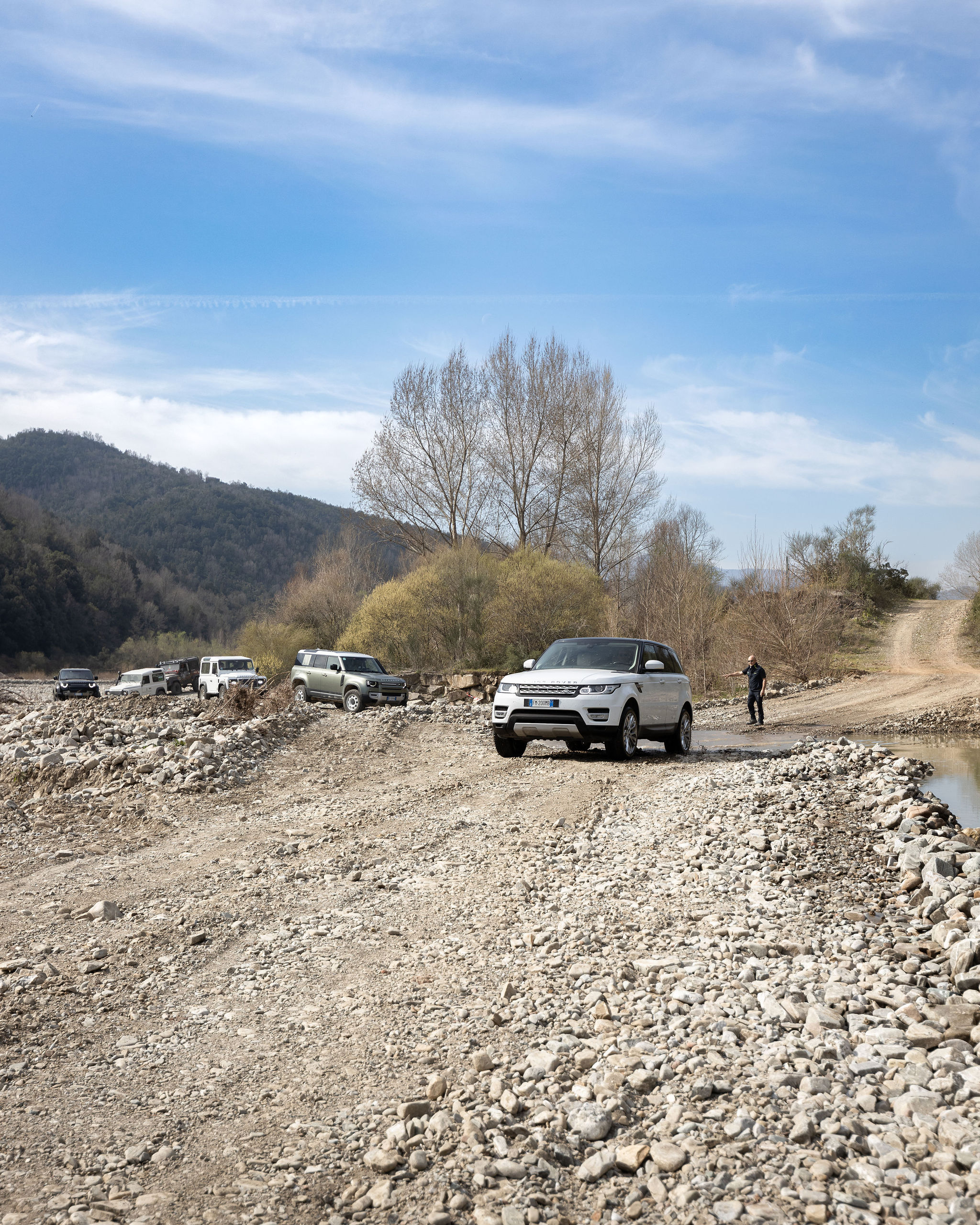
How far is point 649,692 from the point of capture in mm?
14242

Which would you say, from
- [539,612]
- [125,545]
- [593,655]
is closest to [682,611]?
[539,612]

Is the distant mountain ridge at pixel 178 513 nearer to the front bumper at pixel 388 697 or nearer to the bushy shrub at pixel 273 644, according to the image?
the bushy shrub at pixel 273 644

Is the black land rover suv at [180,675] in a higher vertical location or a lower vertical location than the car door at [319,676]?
lower

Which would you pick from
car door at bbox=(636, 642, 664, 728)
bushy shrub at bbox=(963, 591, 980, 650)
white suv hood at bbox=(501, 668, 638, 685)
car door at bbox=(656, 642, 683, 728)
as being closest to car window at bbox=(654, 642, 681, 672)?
car door at bbox=(656, 642, 683, 728)

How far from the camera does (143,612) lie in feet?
335

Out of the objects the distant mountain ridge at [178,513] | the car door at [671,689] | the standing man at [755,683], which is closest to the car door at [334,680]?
the standing man at [755,683]

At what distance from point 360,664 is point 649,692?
47.9ft

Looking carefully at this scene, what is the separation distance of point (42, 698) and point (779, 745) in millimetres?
42072

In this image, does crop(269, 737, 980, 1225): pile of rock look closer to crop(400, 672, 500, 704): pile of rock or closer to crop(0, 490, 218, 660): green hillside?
crop(400, 672, 500, 704): pile of rock

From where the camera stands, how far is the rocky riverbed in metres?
3.28

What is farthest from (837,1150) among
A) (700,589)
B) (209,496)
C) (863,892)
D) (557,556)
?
(209,496)

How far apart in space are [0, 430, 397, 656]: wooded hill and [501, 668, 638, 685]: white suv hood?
48331 millimetres

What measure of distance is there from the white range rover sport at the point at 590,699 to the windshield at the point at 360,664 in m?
13.0

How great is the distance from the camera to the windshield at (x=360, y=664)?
27078 millimetres
